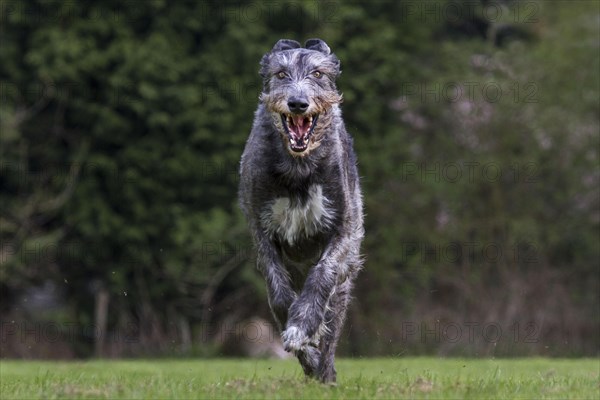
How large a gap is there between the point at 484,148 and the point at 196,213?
451 cm

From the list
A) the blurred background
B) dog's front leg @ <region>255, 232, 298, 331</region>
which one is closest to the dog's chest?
dog's front leg @ <region>255, 232, 298, 331</region>

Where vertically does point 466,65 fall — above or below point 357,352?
above

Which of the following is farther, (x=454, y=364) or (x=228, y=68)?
(x=228, y=68)

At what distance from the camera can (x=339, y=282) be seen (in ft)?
22.5

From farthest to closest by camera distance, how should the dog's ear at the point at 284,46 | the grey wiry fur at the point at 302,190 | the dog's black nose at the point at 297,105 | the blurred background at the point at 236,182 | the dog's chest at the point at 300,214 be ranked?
the blurred background at the point at 236,182 < the dog's ear at the point at 284,46 < the dog's chest at the point at 300,214 < the grey wiry fur at the point at 302,190 < the dog's black nose at the point at 297,105

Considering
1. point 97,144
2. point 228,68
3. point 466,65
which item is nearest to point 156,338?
point 97,144

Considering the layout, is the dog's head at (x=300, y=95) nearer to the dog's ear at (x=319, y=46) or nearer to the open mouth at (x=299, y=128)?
the open mouth at (x=299, y=128)

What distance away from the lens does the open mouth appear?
656cm

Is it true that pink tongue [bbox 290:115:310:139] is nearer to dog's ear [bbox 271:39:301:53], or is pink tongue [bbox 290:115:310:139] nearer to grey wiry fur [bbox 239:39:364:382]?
grey wiry fur [bbox 239:39:364:382]

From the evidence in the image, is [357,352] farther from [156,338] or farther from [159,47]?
[159,47]

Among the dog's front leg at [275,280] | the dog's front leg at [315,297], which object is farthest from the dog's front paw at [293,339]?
the dog's front leg at [275,280]

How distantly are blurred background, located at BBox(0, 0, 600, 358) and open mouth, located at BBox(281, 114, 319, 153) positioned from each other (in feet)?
27.3

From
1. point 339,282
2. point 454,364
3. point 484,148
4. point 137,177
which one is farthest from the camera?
point 484,148

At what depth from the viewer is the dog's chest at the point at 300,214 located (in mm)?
6859
